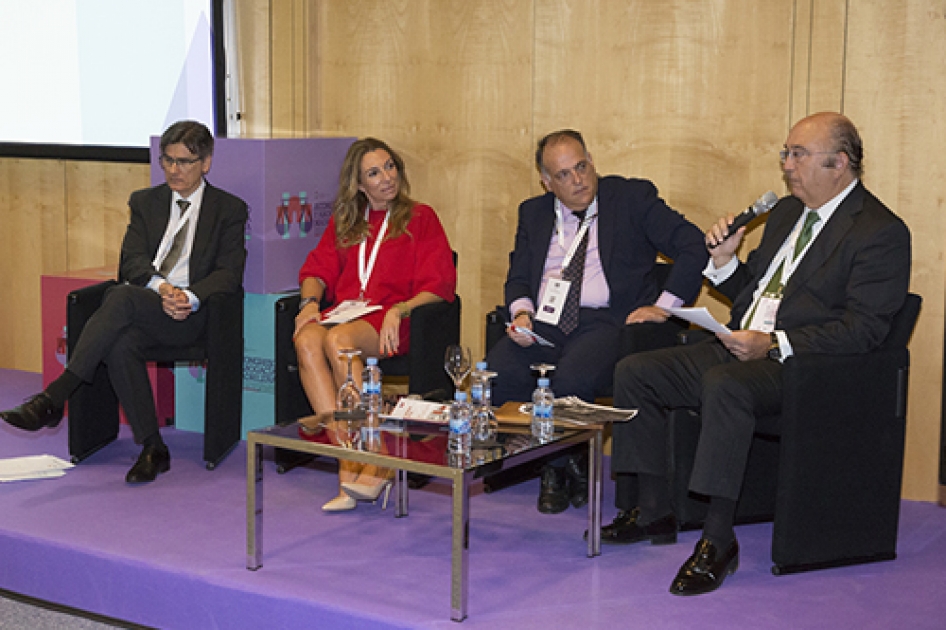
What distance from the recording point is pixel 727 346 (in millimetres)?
3770

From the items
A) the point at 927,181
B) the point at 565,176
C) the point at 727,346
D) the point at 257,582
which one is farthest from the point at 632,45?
the point at 257,582

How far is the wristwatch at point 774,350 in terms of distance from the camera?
3668mm

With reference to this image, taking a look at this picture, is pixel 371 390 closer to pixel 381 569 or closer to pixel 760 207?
pixel 381 569

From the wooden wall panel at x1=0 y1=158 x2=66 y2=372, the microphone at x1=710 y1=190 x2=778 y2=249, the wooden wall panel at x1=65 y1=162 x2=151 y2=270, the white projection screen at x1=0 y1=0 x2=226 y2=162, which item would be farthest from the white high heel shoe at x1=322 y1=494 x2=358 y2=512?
the wooden wall panel at x1=0 y1=158 x2=66 y2=372

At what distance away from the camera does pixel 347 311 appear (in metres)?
4.67

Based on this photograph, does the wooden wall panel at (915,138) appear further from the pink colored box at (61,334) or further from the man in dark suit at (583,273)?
the pink colored box at (61,334)

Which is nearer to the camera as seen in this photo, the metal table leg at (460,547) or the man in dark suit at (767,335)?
the metal table leg at (460,547)

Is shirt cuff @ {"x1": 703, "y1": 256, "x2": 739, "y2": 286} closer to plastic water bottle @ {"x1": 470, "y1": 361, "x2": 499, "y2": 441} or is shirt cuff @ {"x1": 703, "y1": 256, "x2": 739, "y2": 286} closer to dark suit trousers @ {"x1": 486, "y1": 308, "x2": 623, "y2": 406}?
dark suit trousers @ {"x1": 486, "y1": 308, "x2": 623, "y2": 406}

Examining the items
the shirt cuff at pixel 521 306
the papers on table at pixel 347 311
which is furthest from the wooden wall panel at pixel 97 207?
the shirt cuff at pixel 521 306

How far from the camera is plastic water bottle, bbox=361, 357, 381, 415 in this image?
11.9 ft

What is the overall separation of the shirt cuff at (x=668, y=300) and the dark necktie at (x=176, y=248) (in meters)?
2.00

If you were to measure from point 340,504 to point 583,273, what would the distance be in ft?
4.07

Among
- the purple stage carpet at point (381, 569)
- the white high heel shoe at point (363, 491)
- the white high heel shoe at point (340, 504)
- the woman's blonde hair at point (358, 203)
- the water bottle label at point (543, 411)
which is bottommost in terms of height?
the purple stage carpet at point (381, 569)

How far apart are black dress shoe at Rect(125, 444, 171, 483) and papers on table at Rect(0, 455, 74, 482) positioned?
0.31m
